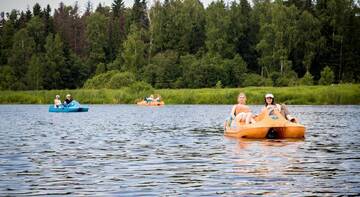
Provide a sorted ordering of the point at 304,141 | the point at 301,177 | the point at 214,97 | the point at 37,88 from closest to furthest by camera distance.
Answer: the point at 301,177 < the point at 304,141 < the point at 214,97 < the point at 37,88

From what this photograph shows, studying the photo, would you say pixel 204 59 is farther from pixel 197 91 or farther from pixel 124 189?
pixel 124 189

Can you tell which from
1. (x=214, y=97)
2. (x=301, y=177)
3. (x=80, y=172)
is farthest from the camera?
(x=214, y=97)

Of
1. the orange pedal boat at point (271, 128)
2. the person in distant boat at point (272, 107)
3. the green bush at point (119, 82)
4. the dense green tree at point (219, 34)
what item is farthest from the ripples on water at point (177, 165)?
the dense green tree at point (219, 34)

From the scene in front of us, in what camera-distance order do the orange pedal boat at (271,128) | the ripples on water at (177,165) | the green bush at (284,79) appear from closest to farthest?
the ripples on water at (177,165), the orange pedal boat at (271,128), the green bush at (284,79)

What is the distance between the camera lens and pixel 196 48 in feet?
394

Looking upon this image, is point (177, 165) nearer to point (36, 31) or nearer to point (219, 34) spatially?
point (219, 34)

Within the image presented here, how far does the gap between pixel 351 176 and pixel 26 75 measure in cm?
10143

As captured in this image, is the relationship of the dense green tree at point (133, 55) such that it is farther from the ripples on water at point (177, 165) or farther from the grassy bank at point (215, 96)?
the ripples on water at point (177, 165)

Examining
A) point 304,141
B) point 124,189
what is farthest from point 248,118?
point 124,189

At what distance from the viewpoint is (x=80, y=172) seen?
17094 millimetres

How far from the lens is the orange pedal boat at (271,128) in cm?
2656

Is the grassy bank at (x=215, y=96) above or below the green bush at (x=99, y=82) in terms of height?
below

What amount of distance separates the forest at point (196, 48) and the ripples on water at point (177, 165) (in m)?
63.1

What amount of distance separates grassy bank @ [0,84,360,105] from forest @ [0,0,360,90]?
457 centimetres
